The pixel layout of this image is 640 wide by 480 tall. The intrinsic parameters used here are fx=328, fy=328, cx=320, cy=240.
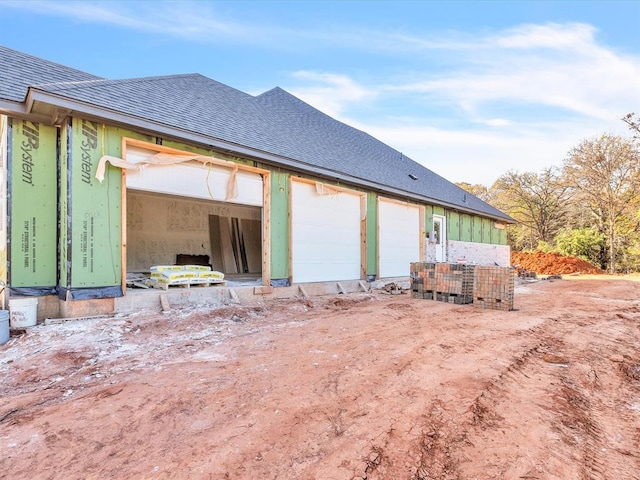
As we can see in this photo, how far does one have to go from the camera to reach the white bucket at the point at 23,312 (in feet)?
17.1

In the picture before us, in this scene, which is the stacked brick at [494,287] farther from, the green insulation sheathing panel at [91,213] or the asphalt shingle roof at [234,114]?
the green insulation sheathing panel at [91,213]

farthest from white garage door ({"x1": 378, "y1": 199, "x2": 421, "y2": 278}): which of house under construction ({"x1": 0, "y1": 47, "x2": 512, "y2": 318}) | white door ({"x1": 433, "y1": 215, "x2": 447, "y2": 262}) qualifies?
white door ({"x1": 433, "y1": 215, "x2": 447, "y2": 262})

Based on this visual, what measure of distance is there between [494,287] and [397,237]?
5.12 meters

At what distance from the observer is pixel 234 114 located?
948 cm

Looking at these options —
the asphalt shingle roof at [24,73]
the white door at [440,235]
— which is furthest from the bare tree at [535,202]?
the asphalt shingle roof at [24,73]

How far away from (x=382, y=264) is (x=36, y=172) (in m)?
9.67

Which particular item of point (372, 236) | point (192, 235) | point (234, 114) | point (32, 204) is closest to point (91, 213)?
point (32, 204)

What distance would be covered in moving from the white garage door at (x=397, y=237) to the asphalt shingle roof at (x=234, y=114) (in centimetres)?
85

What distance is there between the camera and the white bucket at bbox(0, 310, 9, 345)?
4668 millimetres

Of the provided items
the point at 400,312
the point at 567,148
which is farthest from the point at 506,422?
the point at 567,148

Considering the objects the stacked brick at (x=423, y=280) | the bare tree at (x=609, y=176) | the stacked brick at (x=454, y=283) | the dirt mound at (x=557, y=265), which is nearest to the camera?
the stacked brick at (x=454, y=283)

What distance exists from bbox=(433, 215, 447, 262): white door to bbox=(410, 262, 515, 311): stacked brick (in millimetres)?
6185

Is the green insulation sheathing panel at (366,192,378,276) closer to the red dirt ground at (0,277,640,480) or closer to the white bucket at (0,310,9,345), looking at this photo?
the red dirt ground at (0,277,640,480)

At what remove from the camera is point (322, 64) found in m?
13.1
